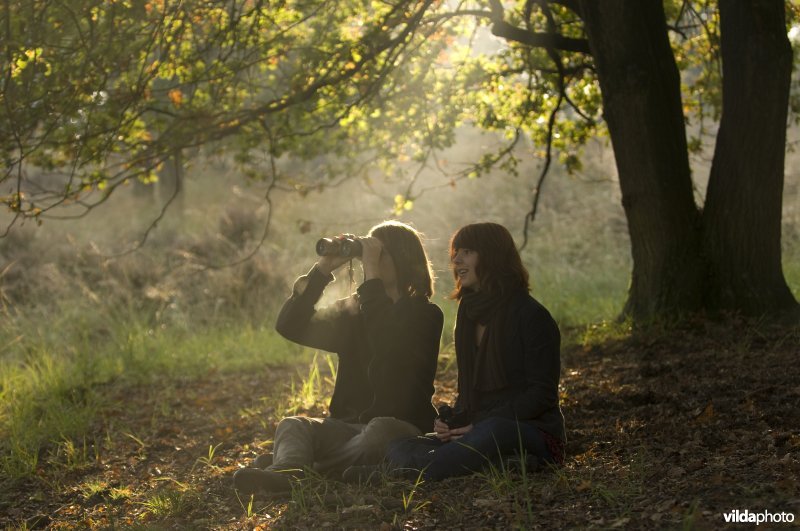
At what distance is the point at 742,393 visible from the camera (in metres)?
5.30

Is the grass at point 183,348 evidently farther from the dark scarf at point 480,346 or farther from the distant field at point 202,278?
the dark scarf at point 480,346

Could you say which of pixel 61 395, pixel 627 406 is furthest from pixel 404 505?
pixel 61 395

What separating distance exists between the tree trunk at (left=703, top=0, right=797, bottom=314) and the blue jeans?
11.2ft

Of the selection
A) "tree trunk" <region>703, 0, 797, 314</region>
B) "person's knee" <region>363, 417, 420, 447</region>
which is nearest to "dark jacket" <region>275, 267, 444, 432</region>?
"person's knee" <region>363, 417, 420, 447</region>

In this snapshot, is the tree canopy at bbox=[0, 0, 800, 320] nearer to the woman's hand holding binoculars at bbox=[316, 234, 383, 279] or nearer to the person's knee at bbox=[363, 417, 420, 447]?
the woman's hand holding binoculars at bbox=[316, 234, 383, 279]

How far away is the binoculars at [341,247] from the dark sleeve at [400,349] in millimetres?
180

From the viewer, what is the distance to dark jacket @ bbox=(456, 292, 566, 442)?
13.6ft

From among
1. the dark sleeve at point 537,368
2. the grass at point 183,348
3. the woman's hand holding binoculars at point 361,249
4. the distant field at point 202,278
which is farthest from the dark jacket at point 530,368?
the distant field at point 202,278

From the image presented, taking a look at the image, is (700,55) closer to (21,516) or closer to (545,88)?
(545,88)

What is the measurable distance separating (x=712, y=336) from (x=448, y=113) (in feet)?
11.5

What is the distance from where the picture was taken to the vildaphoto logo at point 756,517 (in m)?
3.02

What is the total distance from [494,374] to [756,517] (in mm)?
1497

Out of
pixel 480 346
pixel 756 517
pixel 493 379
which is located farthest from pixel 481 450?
pixel 756 517

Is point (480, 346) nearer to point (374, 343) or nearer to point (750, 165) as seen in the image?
point (374, 343)
